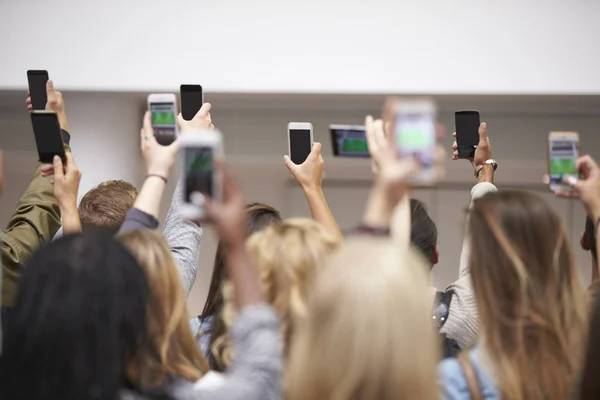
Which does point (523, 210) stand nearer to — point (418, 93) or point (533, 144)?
point (418, 93)

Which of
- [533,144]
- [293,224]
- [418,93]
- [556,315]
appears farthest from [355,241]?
[533,144]

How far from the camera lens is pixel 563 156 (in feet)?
6.59

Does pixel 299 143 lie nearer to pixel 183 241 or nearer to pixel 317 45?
pixel 183 241

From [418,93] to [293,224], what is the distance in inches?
101

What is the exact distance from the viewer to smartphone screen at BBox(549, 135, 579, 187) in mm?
1981

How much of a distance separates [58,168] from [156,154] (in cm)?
43

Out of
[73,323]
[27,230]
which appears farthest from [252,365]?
[27,230]

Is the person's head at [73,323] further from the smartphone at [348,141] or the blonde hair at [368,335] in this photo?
the smartphone at [348,141]

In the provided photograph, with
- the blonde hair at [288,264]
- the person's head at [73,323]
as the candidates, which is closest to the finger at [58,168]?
the blonde hair at [288,264]

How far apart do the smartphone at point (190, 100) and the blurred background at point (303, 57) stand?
1.56 metres

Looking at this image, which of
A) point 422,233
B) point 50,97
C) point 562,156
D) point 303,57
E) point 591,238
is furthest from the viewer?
point 303,57

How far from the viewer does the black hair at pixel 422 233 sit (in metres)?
2.41

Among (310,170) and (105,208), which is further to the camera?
(105,208)

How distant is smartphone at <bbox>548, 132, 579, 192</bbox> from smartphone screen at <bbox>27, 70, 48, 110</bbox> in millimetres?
1593
